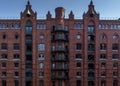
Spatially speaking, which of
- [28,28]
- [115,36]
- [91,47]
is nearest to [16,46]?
[28,28]

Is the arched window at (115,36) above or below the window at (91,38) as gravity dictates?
above

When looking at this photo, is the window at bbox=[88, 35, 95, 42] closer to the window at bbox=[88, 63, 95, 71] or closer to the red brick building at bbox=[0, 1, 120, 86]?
the red brick building at bbox=[0, 1, 120, 86]

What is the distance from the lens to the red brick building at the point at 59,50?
7269cm

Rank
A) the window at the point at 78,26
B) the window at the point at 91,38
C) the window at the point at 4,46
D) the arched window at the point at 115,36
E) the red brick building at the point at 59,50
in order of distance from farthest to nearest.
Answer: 1. the arched window at the point at 115,36
2. the window at the point at 78,26
3. the window at the point at 91,38
4. the window at the point at 4,46
5. the red brick building at the point at 59,50

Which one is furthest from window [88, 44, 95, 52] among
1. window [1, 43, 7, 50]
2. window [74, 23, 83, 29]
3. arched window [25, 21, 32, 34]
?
window [1, 43, 7, 50]

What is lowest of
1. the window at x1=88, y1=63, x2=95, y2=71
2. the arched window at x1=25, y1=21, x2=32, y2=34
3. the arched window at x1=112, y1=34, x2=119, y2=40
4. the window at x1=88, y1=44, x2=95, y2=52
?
the window at x1=88, y1=63, x2=95, y2=71

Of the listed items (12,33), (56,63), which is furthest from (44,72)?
(12,33)

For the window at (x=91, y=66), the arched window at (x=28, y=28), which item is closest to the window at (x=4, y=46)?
the arched window at (x=28, y=28)

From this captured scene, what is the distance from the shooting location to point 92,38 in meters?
74.4

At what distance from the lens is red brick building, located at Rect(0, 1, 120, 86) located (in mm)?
72688

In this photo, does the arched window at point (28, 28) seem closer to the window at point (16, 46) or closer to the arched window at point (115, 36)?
the window at point (16, 46)

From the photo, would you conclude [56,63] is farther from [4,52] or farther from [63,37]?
[4,52]

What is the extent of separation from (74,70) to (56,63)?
534 cm

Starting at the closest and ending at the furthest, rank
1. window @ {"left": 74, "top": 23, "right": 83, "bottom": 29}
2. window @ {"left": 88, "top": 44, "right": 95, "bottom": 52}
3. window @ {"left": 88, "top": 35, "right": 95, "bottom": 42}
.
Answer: window @ {"left": 88, "top": 44, "right": 95, "bottom": 52} < window @ {"left": 88, "top": 35, "right": 95, "bottom": 42} < window @ {"left": 74, "top": 23, "right": 83, "bottom": 29}
